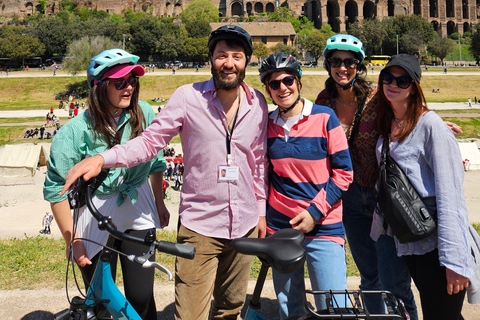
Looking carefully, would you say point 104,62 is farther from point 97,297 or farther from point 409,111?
point 409,111

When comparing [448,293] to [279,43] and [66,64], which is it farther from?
[279,43]

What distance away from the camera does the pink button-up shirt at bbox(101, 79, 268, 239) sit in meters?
2.61

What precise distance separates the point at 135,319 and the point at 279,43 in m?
65.2

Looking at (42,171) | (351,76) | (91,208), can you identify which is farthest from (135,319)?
(42,171)

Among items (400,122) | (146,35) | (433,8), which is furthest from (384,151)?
(433,8)

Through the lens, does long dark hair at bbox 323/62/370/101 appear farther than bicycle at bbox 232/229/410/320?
Yes

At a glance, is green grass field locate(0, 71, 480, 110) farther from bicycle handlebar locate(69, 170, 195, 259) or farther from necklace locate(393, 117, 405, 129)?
bicycle handlebar locate(69, 170, 195, 259)

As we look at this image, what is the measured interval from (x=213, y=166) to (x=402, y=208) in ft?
3.74

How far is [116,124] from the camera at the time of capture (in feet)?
9.30

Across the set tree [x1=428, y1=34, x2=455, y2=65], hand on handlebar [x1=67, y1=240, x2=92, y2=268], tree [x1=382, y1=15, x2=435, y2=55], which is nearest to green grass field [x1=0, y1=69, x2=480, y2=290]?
tree [x1=428, y1=34, x2=455, y2=65]

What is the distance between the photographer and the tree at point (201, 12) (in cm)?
7412

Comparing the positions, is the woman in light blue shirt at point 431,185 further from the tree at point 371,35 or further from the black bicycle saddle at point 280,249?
the tree at point 371,35

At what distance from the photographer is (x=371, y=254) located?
329cm

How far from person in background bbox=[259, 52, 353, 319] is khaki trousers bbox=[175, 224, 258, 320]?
0.25 m
